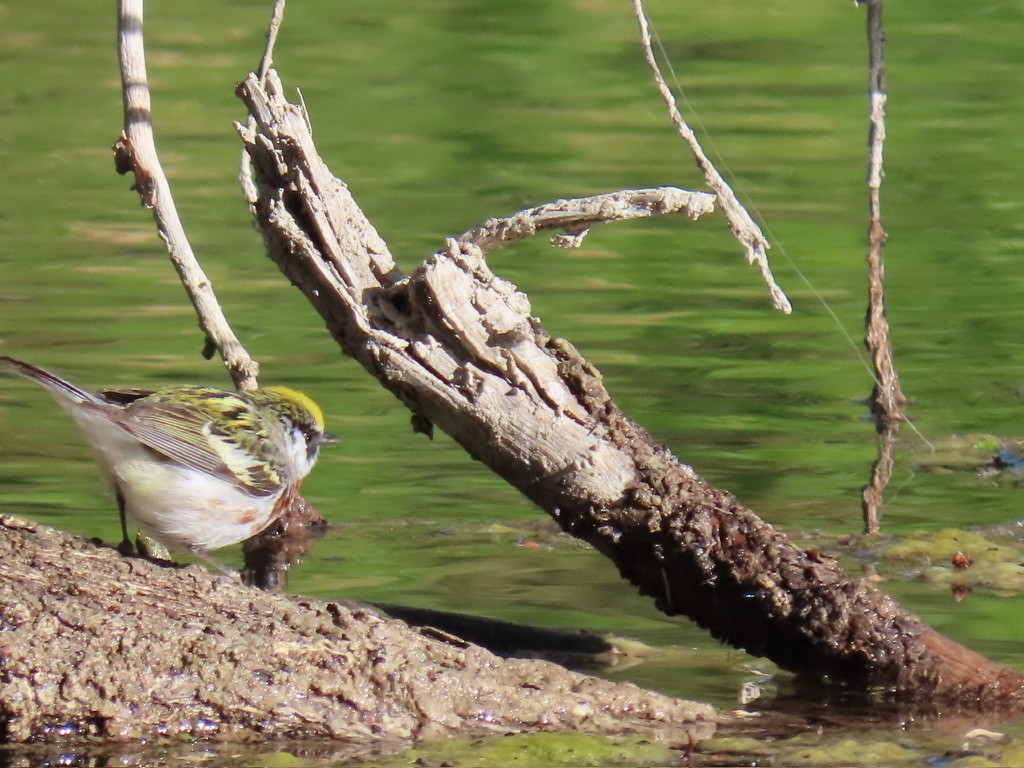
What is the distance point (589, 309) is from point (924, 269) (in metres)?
2.44

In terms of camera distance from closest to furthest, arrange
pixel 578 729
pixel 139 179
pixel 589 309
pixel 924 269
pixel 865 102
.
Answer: pixel 578 729 → pixel 139 179 → pixel 589 309 → pixel 924 269 → pixel 865 102

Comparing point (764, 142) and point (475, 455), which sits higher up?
point (764, 142)

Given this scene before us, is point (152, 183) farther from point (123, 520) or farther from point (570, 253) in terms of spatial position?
point (570, 253)

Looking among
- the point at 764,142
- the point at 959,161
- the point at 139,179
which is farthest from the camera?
the point at 764,142

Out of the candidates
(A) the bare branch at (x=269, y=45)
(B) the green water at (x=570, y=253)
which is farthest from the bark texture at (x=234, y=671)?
(A) the bare branch at (x=269, y=45)

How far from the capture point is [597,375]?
19.7ft

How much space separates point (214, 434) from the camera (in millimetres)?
6270

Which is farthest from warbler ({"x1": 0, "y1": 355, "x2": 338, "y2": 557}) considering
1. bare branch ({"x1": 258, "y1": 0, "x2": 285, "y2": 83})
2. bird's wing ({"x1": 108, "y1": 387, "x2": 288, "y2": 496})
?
bare branch ({"x1": 258, "y1": 0, "x2": 285, "y2": 83})

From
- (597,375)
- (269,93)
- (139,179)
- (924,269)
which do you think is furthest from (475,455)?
(924,269)

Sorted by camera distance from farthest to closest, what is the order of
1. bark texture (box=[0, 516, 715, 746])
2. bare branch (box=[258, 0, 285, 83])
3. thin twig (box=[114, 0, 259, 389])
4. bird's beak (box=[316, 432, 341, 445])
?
1. thin twig (box=[114, 0, 259, 389])
2. bird's beak (box=[316, 432, 341, 445])
3. bare branch (box=[258, 0, 285, 83])
4. bark texture (box=[0, 516, 715, 746])

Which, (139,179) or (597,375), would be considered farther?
(139,179)

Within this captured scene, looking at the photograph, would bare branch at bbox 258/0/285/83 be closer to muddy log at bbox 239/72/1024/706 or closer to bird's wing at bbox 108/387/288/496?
muddy log at bbox 239/72/1024/706

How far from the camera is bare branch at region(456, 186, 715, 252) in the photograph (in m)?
5.97

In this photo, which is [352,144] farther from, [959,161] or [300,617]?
[300,617]
